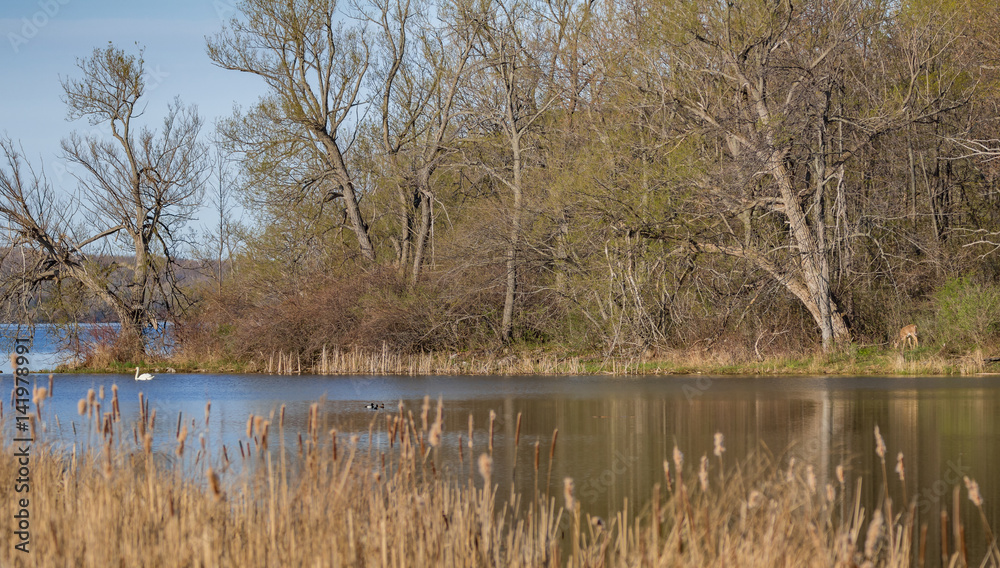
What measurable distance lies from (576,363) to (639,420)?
919 centimetres

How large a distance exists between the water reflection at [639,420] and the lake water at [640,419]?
31 mm

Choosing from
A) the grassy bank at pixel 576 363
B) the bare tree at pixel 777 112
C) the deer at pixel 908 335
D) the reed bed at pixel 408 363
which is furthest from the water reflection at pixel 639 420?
the bare tree at pixel 777 112

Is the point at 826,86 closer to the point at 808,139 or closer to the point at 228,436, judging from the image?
the point at 808,139

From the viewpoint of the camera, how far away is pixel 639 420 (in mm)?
14141

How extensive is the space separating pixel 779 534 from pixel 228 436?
9.03 metres

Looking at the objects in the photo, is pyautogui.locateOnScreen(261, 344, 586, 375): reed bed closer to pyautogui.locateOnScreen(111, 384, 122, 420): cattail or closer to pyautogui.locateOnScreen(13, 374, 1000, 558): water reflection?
pyautogui.locateOnScreen(13, 374, 1000, 558): water reflection

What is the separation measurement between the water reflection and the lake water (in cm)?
3

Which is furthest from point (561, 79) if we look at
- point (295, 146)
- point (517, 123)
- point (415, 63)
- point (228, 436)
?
point (228, 436)

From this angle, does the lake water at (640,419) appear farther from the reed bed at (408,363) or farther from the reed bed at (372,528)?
the reed bed at (408,363)

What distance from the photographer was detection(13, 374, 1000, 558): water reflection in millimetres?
9492

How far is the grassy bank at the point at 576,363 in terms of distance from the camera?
833 inches
